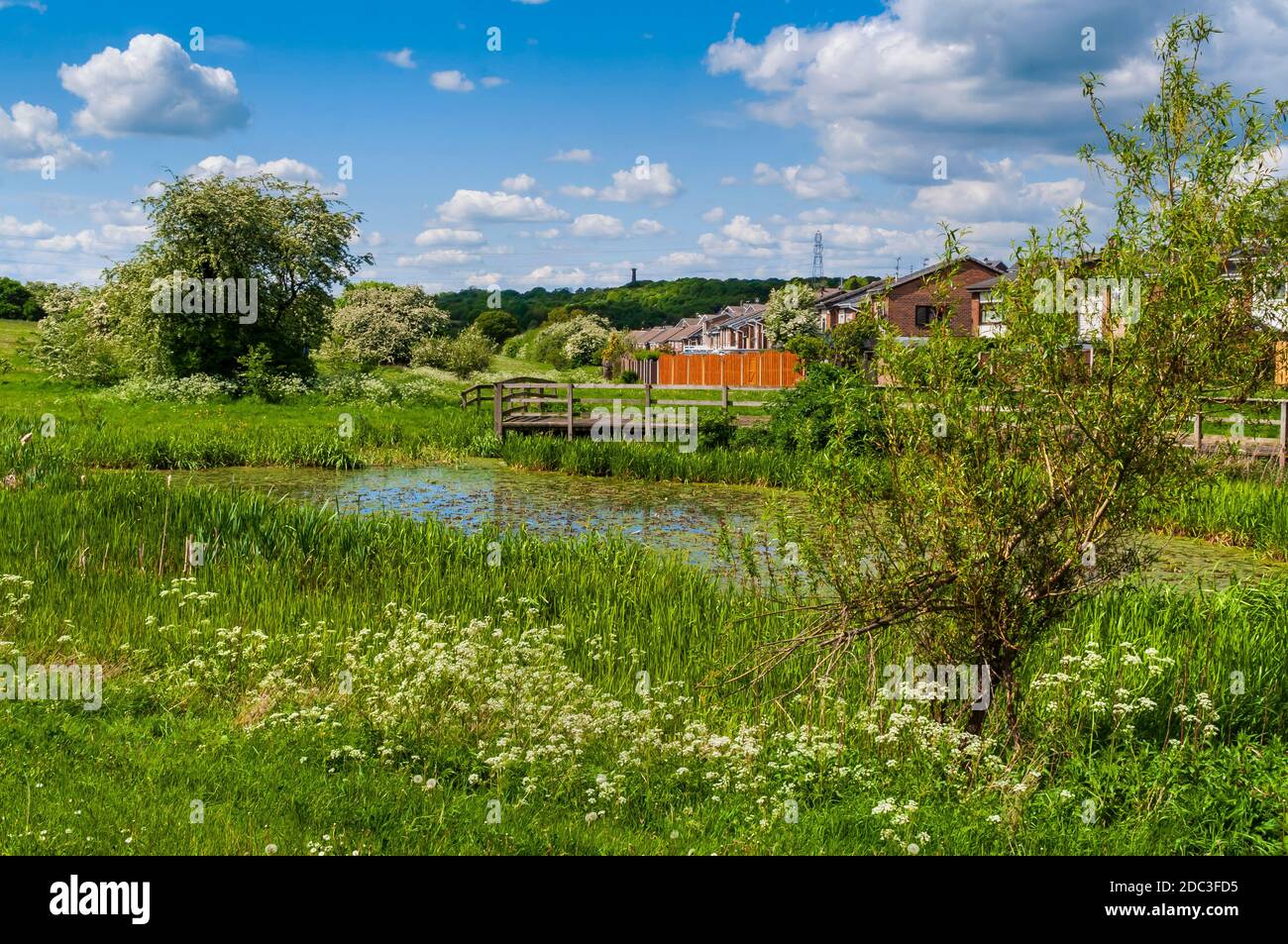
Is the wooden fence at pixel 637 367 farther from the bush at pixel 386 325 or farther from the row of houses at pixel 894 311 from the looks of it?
the bush at pixel 386 325

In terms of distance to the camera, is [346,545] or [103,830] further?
[346,545]

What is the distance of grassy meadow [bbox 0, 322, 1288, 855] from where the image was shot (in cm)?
519

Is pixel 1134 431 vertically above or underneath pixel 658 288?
underneath

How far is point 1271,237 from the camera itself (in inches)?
247

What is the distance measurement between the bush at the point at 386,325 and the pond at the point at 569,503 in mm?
32669

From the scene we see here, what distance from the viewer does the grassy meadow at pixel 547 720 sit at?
519cm

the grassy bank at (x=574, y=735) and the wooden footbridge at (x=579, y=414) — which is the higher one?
the wooden footbridge at (x=579, y=414)

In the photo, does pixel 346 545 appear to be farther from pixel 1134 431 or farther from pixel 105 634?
pixel 1134 431

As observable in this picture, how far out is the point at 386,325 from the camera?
187 feet

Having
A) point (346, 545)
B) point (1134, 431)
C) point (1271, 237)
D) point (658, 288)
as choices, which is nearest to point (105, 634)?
point (346, 545)

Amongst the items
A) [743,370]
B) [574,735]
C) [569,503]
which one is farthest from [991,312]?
[743,370]

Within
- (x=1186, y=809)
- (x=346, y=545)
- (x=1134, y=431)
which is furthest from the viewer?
(x=346, y=545)

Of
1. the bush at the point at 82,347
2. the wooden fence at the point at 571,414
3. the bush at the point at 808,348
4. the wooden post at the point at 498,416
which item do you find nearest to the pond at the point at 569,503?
the wooden post at the point at 498,416
